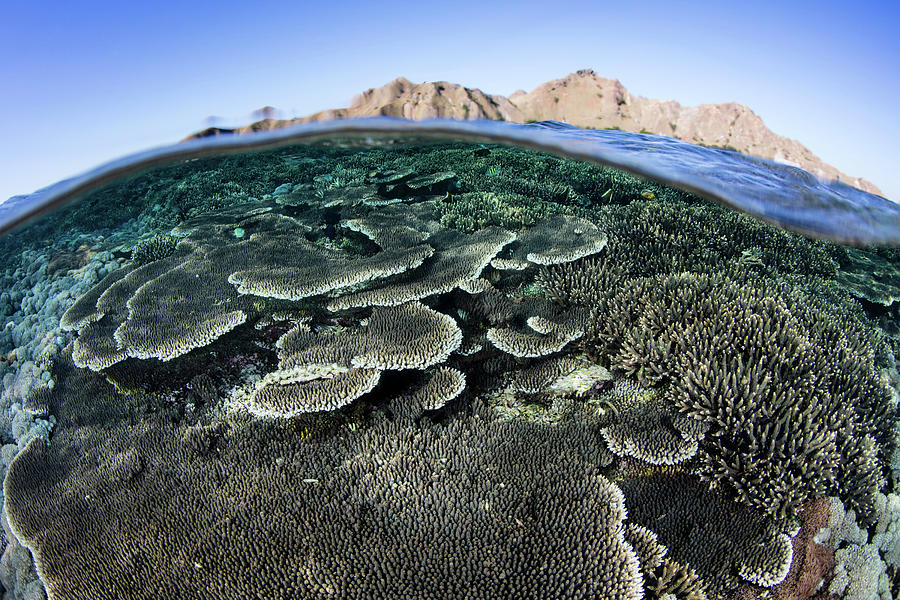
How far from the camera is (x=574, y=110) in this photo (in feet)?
34.8

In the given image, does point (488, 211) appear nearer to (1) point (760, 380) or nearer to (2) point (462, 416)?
(2) point (462, 416)

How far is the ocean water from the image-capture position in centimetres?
279

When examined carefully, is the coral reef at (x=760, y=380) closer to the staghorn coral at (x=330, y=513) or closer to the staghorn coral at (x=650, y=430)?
the staghorn coral at (x=650, y=430)

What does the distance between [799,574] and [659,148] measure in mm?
9441

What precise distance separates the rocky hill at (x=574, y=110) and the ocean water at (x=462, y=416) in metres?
4.58

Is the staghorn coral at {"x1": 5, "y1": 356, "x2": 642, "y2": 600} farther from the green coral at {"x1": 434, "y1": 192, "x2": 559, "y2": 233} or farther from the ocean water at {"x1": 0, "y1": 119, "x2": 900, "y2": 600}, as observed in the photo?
the green coral at {"x1": 434, "y1": 192, "x2": 559, "y2": 233}

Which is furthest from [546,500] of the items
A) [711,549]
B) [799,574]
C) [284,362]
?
[284,362]

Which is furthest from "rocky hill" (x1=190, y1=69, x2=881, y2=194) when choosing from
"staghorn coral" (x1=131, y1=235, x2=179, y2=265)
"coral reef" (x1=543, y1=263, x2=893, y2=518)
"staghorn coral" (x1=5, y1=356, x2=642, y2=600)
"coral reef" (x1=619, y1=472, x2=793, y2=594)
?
"coral reef" (x1=619, y1=472, x2=793, y2=594)

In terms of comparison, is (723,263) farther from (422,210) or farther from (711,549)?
(422,210)

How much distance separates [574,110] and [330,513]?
11.0 metres

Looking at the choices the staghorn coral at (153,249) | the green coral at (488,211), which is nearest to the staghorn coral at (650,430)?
the green coral at (488,211)

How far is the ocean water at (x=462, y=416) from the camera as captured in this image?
2.79 metres

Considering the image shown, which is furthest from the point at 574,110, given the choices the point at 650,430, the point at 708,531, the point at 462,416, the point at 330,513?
the point at 330,513

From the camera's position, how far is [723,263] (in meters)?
5.54
